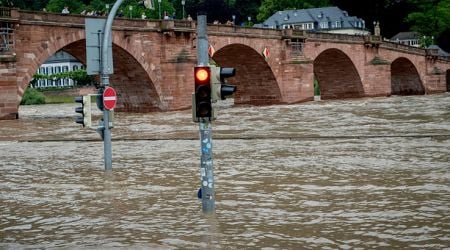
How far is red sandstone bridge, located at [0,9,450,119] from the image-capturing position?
36.7 metres

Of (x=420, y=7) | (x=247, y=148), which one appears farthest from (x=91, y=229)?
(x=420, y=7)

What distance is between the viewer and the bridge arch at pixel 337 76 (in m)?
64.7

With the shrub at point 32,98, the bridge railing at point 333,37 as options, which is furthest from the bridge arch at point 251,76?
the shrub at point 32,98

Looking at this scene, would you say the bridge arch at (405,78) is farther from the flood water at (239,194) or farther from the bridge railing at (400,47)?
the flood water at (239,194)

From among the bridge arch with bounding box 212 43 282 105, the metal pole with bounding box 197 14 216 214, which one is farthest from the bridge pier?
the metal pole with bounding box 197 14 216 214

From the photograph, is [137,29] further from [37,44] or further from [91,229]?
[91,229]

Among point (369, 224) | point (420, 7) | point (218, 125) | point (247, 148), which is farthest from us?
point (420, 7)

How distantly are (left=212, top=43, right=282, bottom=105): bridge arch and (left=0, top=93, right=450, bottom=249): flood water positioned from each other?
31025mm

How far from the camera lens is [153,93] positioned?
4453 centimetres

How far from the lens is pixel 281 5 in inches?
4459

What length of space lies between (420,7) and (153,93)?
6472 centimetres

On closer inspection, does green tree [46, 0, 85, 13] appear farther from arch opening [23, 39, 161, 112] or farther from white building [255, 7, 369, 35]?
arch opening [23, 39, 161, 112]

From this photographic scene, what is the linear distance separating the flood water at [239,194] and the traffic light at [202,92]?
1477 millimetres

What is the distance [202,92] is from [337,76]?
5827cm
